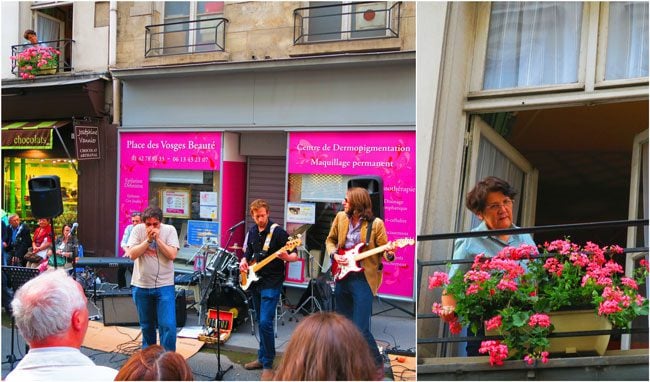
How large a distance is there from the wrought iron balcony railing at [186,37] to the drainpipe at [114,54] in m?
0.57

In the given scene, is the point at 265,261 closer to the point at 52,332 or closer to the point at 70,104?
the point at 52,332

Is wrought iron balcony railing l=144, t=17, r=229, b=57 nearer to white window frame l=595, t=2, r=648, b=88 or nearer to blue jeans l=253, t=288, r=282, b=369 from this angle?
blue jeans l=253, t=288, r=282, b=369

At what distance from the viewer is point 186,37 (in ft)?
26.4

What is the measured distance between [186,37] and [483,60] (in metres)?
5.26

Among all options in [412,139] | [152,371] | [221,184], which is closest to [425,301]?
[152,371]

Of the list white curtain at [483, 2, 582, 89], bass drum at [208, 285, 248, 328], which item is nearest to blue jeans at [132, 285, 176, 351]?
bass drum at [208, 285, 248, 328]

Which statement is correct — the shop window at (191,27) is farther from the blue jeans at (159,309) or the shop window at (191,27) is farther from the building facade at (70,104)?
the blue jeans at (159,309)

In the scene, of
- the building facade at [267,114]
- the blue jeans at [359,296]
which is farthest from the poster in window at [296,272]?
the blue jeans at [359,296]

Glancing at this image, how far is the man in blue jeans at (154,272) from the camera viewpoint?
4.85m

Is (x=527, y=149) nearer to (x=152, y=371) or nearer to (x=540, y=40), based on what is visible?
(x=540, y=40)

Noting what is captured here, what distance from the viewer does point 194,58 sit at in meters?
7.79

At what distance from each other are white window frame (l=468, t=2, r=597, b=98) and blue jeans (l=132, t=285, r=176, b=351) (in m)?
3.10


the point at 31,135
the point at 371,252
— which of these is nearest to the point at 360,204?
the point at 371,252

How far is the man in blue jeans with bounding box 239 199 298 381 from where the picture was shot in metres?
4.90
